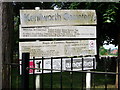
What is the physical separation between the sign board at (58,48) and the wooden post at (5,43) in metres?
0.47

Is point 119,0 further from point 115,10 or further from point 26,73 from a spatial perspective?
point 26,73

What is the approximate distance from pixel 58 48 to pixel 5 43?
3.72 feet

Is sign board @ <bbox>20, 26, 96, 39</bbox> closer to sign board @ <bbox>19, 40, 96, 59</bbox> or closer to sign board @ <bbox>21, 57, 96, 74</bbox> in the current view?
sign board @ <bbox>19, 40, 96, 59</bbox>

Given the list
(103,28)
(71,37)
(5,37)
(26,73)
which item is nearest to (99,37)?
(103,28)

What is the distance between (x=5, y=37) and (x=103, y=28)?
12.2 feet

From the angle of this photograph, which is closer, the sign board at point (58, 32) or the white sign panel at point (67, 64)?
the sign board at point (58, 32)

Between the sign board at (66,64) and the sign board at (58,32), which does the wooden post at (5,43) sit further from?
the sign board at (66,64)

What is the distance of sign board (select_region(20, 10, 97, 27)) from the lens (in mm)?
4051

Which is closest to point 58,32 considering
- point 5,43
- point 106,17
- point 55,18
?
point 55,18

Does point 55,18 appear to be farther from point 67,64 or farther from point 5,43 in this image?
point 5,43

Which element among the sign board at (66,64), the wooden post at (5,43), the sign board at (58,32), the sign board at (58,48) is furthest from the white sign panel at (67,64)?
the wooden post at (5,43)

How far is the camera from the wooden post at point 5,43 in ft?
11.4

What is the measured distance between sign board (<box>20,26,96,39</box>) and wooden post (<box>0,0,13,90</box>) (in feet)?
1.57

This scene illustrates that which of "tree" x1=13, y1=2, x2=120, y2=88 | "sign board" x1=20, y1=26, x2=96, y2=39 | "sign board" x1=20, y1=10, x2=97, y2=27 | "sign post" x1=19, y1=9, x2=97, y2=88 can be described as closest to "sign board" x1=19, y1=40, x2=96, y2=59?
"sign post" x1=19, y1=9, x2=97, y2=88
